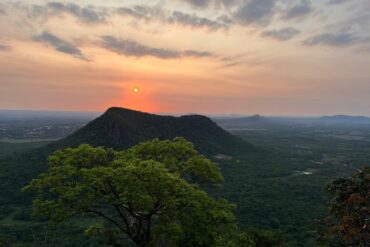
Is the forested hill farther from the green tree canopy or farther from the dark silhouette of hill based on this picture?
the green tree canopy

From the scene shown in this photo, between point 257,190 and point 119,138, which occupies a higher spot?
point 119,138

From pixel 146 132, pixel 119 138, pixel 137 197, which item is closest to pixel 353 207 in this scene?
pixel 137 197

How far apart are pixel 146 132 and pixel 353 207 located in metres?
113

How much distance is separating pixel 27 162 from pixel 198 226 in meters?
86.7

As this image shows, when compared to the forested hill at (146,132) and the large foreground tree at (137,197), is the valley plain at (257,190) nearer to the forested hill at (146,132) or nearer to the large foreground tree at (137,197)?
the forested hill at (146,132)

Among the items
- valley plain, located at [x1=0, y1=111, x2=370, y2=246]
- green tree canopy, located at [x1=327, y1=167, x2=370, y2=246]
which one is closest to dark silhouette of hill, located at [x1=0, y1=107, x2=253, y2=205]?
valley plain, located at [x1=0, y1=111, x2=370, y2=246]

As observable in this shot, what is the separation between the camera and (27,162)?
98.1m

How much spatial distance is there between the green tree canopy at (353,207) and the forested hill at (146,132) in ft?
311

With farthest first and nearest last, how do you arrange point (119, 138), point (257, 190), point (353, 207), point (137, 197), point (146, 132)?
point (146, 132) < point (119, 138) < point (257, 190) < point (137, 197) < point (353, 207)

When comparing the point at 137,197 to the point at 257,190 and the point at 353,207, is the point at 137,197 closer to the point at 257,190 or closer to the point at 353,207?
the point at 353,207

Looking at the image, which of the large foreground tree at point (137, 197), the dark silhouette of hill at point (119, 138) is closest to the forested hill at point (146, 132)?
the dark silhouette of hill at point (119, 138)

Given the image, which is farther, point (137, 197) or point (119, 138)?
point (119, 138)

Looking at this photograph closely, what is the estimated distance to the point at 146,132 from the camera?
12756 cm

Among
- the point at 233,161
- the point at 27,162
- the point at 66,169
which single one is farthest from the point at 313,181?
the point at 66,169
